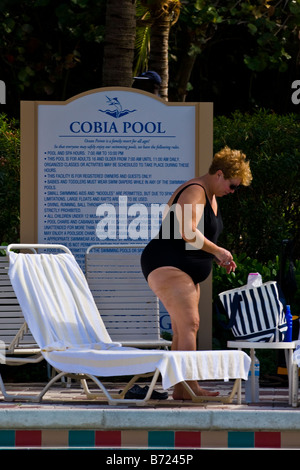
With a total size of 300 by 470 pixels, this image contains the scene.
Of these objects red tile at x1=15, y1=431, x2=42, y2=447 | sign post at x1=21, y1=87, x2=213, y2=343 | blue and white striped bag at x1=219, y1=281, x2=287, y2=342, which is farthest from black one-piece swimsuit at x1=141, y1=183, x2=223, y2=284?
sign post at x1=21, y1=87, x2=213, y2=343

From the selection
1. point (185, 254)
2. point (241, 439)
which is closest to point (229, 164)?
point (185, 254)

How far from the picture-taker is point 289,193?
11.4m

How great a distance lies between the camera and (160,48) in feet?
40.0

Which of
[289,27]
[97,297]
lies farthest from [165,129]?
A: [289,27]

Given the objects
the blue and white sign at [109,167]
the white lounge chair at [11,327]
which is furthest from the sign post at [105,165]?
the white lounge chair at [11,327]

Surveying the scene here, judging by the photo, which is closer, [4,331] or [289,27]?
[4,331]

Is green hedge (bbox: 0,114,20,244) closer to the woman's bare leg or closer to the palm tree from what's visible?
the palm tree

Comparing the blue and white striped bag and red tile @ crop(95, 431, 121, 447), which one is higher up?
the blue and white striped bag

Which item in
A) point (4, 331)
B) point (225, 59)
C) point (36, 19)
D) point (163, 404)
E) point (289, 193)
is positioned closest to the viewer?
point (163, 404)

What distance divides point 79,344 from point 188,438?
5.53 feet

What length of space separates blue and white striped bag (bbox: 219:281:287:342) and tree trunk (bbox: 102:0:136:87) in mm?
4000

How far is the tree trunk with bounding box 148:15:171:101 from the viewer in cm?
1210

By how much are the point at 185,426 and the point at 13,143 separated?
6.10 meters
